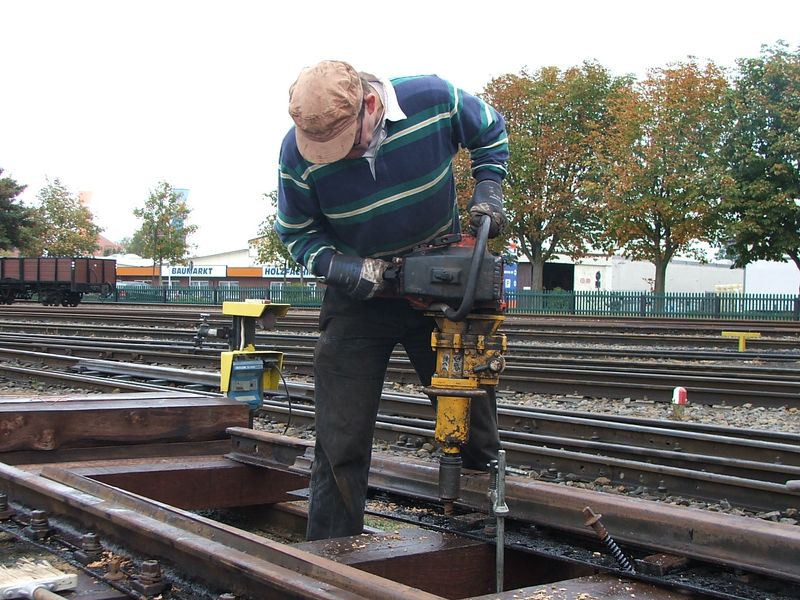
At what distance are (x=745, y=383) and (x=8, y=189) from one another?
46976 mm

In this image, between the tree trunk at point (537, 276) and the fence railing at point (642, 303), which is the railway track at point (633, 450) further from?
the tree trunk at point (537, 276)

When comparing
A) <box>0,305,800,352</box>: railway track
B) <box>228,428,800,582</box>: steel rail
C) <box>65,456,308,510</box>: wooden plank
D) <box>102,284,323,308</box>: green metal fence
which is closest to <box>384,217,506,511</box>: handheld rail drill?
<box>228,428,800,582</box>: steel rail

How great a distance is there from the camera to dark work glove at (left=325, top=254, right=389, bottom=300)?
3.20 meters

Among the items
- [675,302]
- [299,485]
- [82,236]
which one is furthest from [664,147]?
[82,236]

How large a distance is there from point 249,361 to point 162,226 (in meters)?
52.6

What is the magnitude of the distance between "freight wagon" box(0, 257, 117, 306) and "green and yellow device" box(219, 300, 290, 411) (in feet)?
108

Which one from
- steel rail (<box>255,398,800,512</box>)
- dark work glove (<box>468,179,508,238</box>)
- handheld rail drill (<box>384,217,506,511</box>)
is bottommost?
steel rail (<box>255,398,800,512</box>)

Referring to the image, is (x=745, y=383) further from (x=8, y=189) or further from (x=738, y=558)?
(x=8, y=189)

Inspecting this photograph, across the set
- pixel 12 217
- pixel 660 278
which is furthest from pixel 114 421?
pixel 12 217

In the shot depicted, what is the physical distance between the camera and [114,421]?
4.33 m

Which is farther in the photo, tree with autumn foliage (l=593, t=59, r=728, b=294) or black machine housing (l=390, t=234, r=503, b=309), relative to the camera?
tree with autumn foliage (l=593, t=59, r=728, b=294)

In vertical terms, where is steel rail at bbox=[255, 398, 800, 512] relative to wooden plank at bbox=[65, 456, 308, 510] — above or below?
below

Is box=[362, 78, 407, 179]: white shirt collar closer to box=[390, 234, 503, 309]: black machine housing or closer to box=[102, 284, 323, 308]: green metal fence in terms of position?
box=[390, 234, 503, 309]: black machine housing

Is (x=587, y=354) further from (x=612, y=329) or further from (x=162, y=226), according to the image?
(x=162, y=226)
